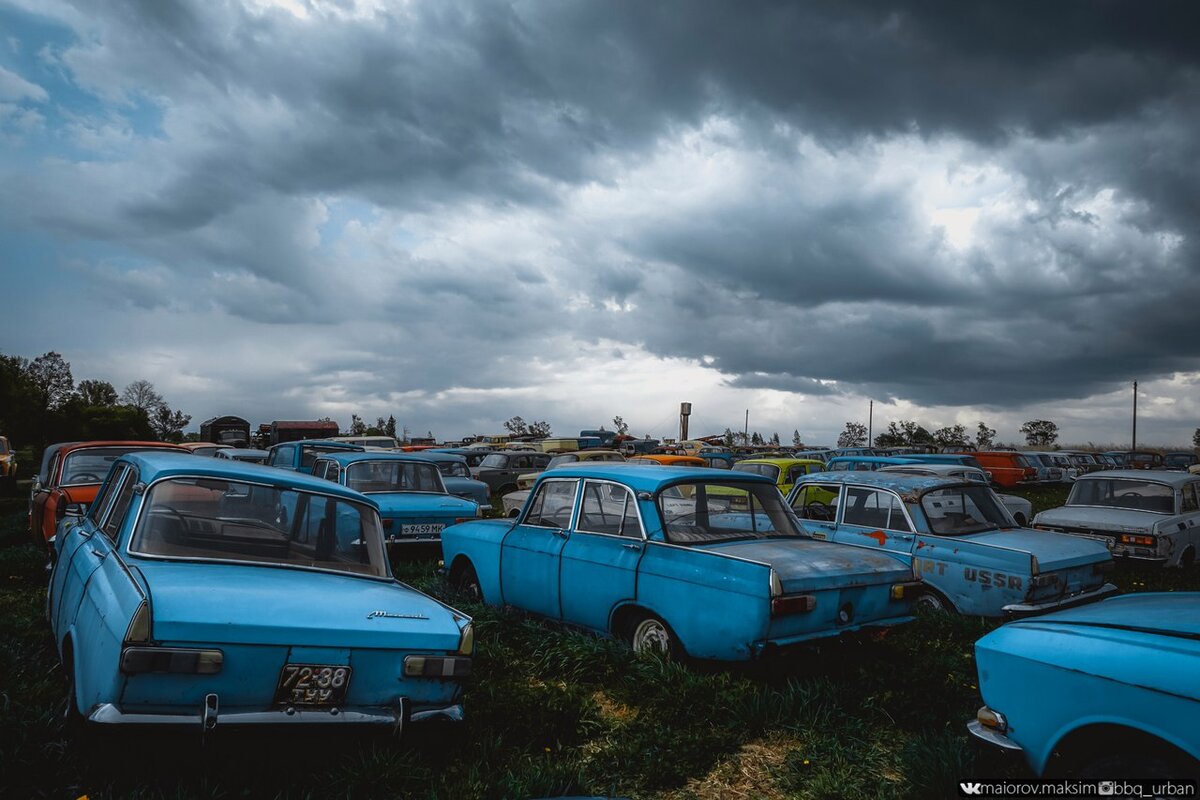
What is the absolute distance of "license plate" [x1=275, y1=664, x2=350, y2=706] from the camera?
3520 millimetres

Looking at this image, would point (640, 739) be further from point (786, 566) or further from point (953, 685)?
point (953, 685)

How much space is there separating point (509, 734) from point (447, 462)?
13.1 metres

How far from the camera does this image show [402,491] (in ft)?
35.7

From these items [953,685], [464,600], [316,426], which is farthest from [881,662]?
[316,426]

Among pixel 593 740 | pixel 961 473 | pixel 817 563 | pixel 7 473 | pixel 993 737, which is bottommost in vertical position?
pixel 7 473

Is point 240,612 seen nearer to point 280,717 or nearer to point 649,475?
point 280,717

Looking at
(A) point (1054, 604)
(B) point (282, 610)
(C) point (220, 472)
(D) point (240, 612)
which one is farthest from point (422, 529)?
(A) point (1054, 604)

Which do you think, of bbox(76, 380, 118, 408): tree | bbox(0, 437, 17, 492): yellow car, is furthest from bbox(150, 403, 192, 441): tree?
bbox(0, 437, 17, 492): yellow car

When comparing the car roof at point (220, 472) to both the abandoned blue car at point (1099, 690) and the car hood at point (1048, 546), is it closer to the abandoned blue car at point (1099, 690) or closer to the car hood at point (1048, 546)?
the abandoned blue car at point (1099, 690)

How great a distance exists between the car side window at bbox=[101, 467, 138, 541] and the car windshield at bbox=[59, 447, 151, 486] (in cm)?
646

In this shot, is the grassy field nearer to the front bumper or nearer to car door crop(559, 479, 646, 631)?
the front bumper

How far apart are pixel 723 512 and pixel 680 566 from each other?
3.11 ft

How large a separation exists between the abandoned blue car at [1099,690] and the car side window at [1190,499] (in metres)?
9.17

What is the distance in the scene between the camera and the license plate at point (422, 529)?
9.83 meters
